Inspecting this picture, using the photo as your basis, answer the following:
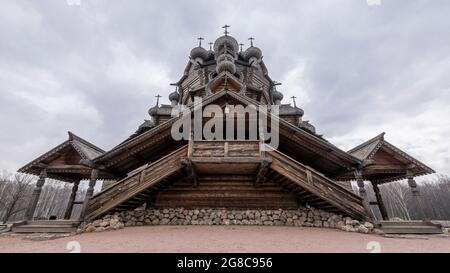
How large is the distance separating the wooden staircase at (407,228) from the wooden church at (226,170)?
30.7 inches

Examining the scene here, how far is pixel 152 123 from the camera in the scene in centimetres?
1791

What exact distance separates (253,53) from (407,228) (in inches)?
721

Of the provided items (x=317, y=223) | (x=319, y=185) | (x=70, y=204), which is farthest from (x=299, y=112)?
(x=70, y=204)

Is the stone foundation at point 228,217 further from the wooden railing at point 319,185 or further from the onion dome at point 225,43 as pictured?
the onion dome at point 225,43

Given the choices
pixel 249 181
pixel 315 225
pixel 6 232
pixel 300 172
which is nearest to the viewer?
pixel 6 232

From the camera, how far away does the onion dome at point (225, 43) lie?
1959cm

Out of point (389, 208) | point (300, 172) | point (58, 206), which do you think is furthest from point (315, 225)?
point (58, 206)

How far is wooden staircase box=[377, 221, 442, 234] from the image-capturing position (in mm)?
7750

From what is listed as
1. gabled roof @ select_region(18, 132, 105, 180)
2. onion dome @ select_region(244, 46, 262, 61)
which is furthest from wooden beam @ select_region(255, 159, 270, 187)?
onion dome @ select_region(244, 46, 262, 61)

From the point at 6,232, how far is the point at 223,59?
16844 millimetres

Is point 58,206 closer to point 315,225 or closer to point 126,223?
point 126,223

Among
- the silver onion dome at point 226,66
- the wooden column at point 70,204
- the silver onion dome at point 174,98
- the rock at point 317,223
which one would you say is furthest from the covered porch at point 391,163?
the silver onion dome at point 174,98

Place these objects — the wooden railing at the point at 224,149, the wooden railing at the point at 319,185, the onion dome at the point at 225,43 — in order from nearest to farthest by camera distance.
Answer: the wooden railing at the point at 319,185 < the wooden railing at the point at 224,149 < the onion dome at the point at 225,43
